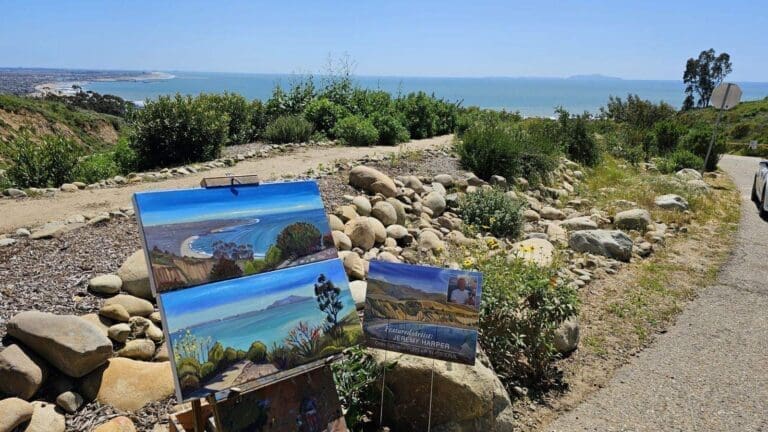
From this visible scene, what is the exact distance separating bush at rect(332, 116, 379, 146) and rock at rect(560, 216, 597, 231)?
6.03 metres

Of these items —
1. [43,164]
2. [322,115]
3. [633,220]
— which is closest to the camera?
[43,164]

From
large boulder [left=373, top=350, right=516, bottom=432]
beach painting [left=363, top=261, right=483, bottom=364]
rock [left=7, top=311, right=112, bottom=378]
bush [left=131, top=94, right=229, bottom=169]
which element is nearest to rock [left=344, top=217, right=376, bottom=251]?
large boulder [left=373, top=350, right=516, bottom=432]

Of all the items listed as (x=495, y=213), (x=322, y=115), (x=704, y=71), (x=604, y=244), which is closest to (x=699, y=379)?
(x=604, y=244)

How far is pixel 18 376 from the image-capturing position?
3.52 m

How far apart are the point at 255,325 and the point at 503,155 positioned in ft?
33.2

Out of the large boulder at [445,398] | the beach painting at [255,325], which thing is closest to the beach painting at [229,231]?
the beach painting at [255,325]

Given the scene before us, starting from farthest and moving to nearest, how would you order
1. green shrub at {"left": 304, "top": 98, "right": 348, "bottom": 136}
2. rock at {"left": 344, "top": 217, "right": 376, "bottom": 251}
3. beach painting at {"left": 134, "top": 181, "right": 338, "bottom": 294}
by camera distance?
green shrub at {"left": 304, "top": 98, "right": 348, "bottom": 136}, rock at {"left": 344, "top": 217, "right": 376, "bottom": 251}, beach painting at {"left": 134, "top": 181, "right": 338, "bottom": 294}

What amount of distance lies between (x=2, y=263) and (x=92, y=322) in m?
1.76

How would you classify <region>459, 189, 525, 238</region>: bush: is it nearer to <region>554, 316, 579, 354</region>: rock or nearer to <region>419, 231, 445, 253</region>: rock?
<region>419, 231, 445, 253</region>: rock

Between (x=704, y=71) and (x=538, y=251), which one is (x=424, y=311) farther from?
(x=704, y=71)

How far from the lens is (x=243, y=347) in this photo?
282cm

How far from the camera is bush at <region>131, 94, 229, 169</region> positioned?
12117 mm

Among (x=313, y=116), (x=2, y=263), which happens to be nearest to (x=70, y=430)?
(x=2, y=263)

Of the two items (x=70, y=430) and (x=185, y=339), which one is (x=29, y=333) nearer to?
(x=70, y=430)
